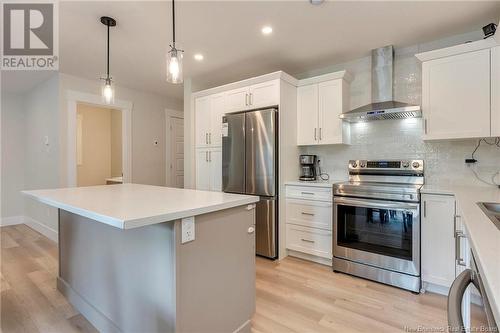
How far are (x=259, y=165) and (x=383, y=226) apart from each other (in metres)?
1.43

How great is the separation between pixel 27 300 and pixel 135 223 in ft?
6.61

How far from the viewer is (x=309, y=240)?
118 inches

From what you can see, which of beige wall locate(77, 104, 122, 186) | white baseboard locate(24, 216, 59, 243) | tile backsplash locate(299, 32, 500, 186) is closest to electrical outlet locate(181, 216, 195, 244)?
tile backsplash locate(299, 32, 500, 186)

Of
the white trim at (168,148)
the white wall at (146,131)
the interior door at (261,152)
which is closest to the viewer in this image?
the interior door at (261,152)

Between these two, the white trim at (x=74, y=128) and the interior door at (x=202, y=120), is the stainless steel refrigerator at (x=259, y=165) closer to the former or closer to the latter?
the interior door at (x=202, y=120)

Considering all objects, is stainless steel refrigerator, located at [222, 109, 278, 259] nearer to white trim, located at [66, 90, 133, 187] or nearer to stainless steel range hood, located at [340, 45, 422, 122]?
stainless steel range hood, located at [340, 45, 422, 122]

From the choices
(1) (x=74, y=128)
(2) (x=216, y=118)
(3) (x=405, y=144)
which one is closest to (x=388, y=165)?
(3) (x=405, y=144)

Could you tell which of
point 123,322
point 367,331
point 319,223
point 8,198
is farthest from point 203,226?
point 8,198

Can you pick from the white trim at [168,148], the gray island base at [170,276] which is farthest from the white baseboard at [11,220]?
the gray island base at [170,276]

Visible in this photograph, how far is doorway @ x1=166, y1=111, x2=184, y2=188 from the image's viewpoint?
17.1 feet

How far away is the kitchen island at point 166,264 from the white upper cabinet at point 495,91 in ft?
7.01

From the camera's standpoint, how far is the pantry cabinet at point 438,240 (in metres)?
2.19

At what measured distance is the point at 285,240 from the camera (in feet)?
10.5

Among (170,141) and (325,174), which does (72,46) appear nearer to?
(170,141)
